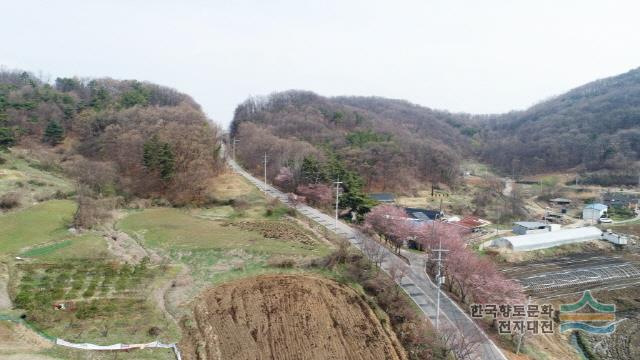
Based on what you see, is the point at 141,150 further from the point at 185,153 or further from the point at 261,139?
the point at 261,139

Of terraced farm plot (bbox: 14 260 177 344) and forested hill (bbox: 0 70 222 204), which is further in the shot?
forested hill (bbox: 0 70 222 204)

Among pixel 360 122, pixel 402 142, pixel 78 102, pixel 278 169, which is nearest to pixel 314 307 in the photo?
pixel 278 169

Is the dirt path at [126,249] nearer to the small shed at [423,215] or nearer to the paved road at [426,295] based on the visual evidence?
the paved road at [426,295]

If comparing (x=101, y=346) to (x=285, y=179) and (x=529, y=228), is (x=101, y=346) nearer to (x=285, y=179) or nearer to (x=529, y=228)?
(x=285, y=179)
